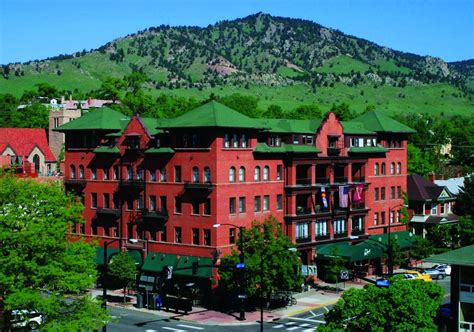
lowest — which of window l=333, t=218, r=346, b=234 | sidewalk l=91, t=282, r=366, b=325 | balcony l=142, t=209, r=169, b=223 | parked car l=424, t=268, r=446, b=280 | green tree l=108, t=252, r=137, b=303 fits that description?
sidewalk l=91, t=282, r=366, b=325

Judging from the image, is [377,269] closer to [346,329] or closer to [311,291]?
[311,291]

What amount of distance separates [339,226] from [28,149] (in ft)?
229

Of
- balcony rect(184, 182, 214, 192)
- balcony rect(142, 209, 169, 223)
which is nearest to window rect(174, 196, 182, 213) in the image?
balcony rect(142, 209, 169, 223)

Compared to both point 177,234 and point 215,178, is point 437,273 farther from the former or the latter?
point 177,234

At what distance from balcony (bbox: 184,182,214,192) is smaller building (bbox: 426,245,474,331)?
3475cm

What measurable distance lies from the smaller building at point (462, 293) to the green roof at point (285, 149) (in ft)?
125

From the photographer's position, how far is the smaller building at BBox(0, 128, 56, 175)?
139 metres

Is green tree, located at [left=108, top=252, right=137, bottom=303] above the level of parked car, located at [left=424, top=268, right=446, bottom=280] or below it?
above

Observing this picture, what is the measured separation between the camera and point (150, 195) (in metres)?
85.1

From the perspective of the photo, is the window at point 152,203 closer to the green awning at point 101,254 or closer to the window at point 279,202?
the green awning at point 101,254

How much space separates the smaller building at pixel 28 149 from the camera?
455ft

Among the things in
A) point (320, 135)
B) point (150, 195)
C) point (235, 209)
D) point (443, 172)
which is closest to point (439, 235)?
point (320, 135)

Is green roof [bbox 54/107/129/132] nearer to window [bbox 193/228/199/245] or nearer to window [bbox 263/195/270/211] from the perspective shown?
window [bbox 193/228/199/245]

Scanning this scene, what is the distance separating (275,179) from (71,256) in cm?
3717
